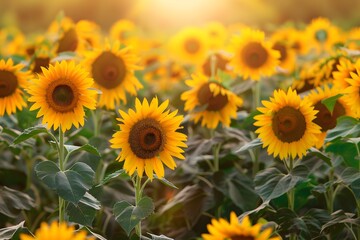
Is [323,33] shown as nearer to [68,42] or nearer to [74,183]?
[68,42]

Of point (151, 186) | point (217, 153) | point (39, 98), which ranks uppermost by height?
point (39, 98)

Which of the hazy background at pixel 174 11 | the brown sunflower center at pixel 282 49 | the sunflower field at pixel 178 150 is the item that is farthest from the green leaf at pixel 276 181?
the hazy background at pixel 174 11

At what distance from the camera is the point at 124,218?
2.95 meters

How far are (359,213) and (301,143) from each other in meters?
0.39

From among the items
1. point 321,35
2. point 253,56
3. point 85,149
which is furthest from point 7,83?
point 321,35

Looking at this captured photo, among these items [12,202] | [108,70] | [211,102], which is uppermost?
[108,70]

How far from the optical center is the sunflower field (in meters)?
3.07

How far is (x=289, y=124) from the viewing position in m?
3.28

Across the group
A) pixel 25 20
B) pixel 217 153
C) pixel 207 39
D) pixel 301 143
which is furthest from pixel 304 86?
pixel 25 20

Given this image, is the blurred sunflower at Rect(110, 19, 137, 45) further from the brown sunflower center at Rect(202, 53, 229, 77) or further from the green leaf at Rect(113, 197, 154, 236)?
the green leaf at Rect(113, 197, 154, 236)

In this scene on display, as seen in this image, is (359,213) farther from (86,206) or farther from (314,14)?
(314,14)

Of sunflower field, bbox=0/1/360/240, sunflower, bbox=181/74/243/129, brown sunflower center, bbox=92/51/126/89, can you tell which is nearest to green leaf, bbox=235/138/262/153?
sunflower field, bbox=0/1/360/240

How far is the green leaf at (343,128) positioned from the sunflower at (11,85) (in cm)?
146

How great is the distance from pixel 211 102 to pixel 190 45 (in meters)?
2.46
